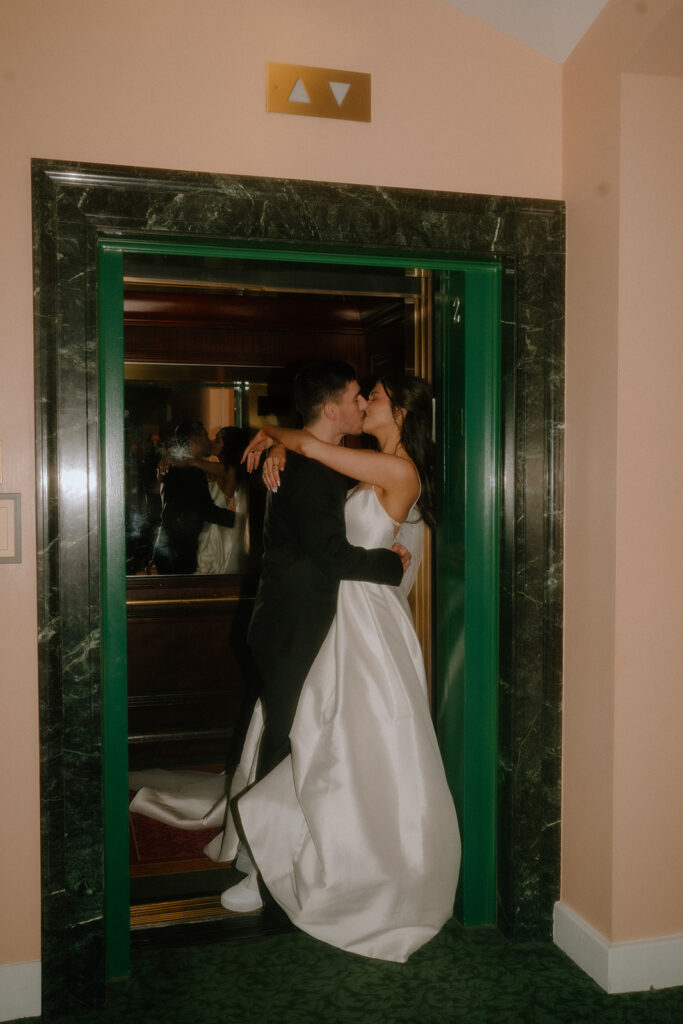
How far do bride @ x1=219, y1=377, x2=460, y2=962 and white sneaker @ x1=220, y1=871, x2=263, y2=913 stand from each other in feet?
0.05

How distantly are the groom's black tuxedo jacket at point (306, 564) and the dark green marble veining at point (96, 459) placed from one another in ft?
1.69

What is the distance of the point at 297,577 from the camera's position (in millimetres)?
2857

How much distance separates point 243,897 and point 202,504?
8.10 feet

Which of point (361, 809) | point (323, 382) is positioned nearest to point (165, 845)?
point (361, 809)

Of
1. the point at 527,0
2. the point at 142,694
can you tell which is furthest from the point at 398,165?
the point at 142,694

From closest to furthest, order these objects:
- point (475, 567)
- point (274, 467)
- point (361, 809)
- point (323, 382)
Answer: point (361, 809) → point (475, 567) → point (274, 467) → point (323, 382)

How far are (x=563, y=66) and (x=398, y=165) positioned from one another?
0.69 meters

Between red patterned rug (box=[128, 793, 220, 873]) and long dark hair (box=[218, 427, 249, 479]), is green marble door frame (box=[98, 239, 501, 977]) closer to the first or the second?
red patterned rug (box=[128, 793, 220, 873])

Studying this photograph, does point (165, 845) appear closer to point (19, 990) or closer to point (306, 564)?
point (19, 990)

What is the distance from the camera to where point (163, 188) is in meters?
2.31

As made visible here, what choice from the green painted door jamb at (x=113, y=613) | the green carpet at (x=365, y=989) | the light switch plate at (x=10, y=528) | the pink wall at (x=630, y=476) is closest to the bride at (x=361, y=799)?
the green carpet at (x=365, y=989)

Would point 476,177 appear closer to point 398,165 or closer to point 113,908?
point 398,165

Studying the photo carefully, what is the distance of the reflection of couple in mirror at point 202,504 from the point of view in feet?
15.4

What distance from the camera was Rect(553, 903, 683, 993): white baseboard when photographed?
7.89ft
